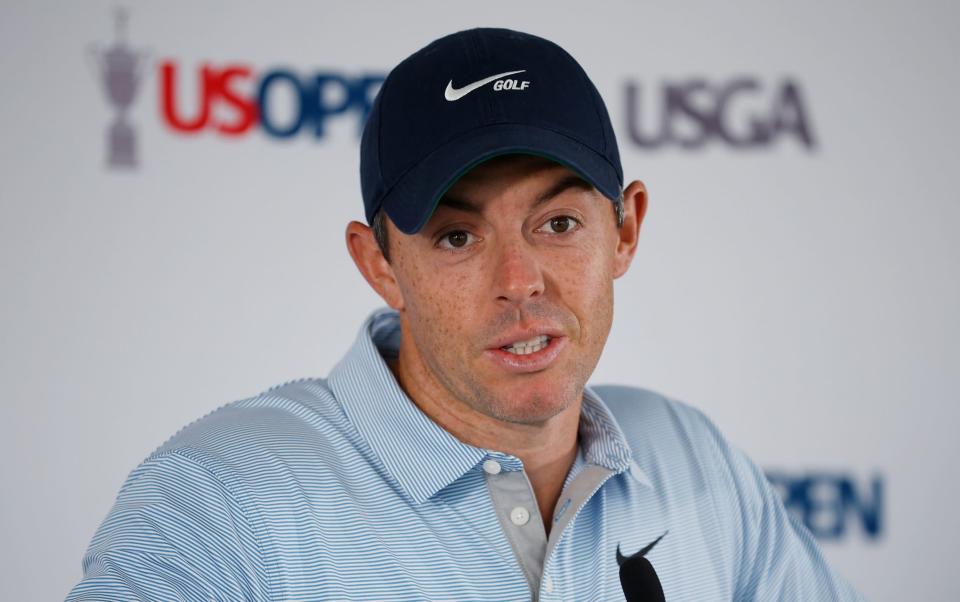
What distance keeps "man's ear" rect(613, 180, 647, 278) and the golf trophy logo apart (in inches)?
50.9

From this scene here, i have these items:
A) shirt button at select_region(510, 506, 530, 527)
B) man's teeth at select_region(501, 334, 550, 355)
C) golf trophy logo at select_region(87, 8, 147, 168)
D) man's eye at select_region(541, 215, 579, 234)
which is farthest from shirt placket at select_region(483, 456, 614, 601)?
golf trophy logo at select_region(87, 8, 147, 168)

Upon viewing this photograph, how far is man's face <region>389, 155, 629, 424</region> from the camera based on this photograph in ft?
3.41

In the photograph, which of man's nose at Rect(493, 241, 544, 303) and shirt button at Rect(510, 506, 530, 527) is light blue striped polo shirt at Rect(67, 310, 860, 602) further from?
man's nose at Rect(493, 241, 544, 303)

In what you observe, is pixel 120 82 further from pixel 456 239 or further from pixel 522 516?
pixel 522 516

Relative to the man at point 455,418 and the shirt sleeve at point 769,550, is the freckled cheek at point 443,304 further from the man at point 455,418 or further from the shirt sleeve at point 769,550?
the shirt sleeve at point 769,550

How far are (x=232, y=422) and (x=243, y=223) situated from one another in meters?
1.23

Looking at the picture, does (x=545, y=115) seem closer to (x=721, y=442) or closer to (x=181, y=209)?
(x=721, y=442)

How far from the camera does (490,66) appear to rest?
105cm

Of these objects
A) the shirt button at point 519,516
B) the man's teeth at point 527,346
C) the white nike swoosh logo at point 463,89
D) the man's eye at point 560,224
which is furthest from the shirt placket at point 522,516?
the white nike swoosh logo at point 463,89

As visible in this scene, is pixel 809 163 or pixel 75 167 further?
pixel 809 163

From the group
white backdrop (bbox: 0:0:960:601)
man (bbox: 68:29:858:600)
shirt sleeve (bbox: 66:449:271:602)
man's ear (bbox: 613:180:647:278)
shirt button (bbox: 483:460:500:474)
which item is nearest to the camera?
shirt sleeve (bbox: 66:449:271:602)

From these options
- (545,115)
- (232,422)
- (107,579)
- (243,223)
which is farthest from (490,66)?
(243,223)

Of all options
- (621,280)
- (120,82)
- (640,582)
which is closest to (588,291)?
(640,582)

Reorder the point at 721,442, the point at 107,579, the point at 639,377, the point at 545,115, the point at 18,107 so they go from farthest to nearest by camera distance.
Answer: the point at 639,377, the point at 18,107, the point at 721,442, the point at 545,115, the point at 107,579
